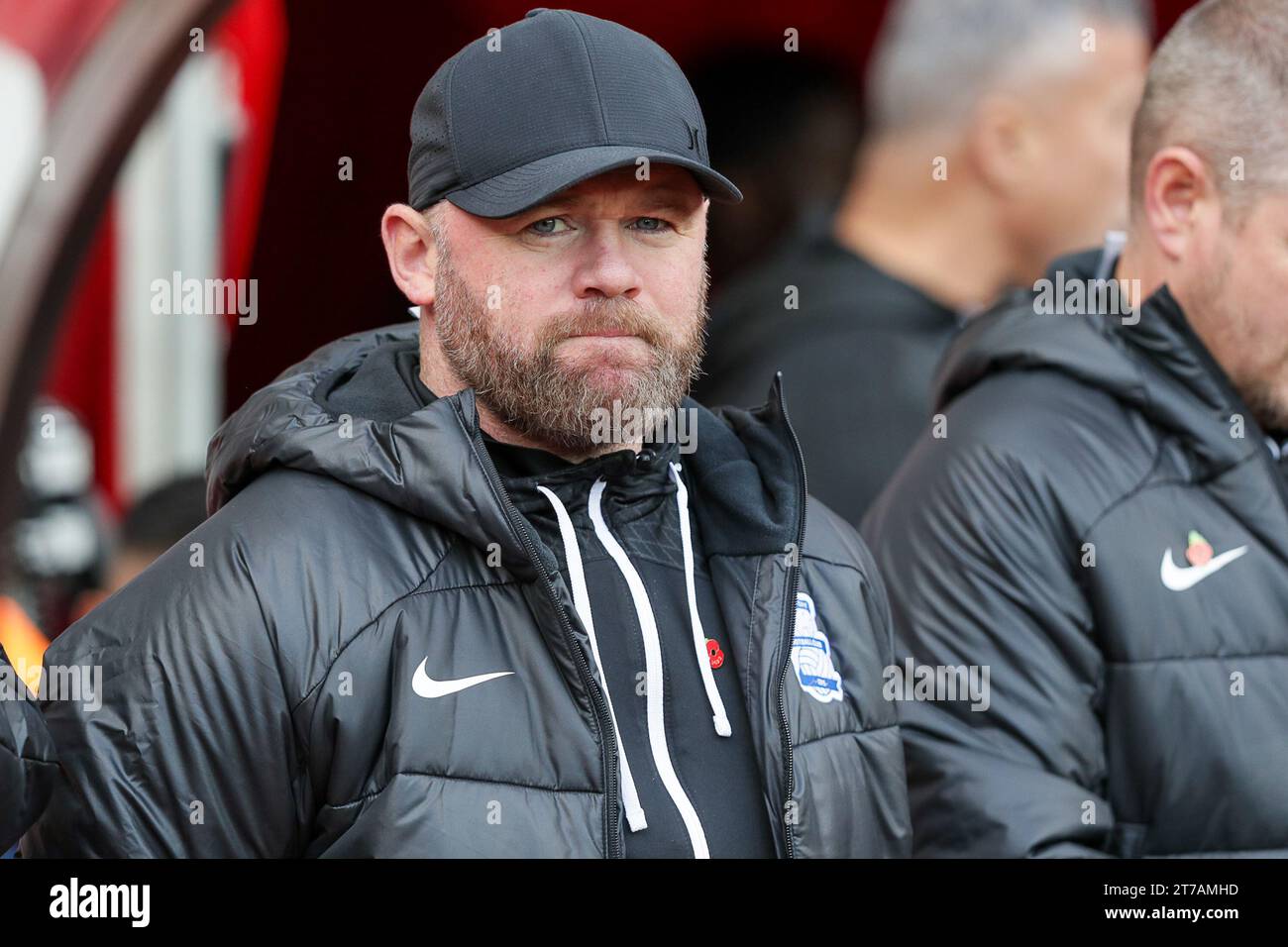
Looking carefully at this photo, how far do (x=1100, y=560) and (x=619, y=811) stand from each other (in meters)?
0.82

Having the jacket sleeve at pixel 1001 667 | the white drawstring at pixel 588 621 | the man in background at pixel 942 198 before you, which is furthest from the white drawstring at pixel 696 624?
the man in background at pixel 942 198

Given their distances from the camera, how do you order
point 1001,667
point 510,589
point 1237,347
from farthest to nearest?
point 1237,347 → point 1001,667 → point 510,589

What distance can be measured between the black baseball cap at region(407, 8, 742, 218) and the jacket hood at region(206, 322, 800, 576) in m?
0.23

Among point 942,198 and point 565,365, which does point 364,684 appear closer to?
point 565,365

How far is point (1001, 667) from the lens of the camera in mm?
2320

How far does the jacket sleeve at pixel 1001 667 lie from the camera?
224 centimetres

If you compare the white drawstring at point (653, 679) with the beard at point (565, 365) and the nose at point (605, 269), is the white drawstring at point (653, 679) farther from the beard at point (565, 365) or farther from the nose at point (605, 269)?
the nose at point (605, 269)

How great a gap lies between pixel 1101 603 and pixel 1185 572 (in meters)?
0.12

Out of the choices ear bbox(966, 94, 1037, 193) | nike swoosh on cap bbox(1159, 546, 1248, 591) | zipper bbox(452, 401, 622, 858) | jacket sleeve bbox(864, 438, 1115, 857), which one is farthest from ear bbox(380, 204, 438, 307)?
ear bbox(966, 94, 1037, 193)

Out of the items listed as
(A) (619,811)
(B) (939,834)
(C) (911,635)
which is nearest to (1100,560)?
(C) (911,635)

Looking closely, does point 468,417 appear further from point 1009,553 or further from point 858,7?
point 858,7

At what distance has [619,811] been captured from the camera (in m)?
1.83

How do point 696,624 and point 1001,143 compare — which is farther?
point 1001,143

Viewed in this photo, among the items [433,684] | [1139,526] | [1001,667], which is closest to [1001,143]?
[1139,526]
